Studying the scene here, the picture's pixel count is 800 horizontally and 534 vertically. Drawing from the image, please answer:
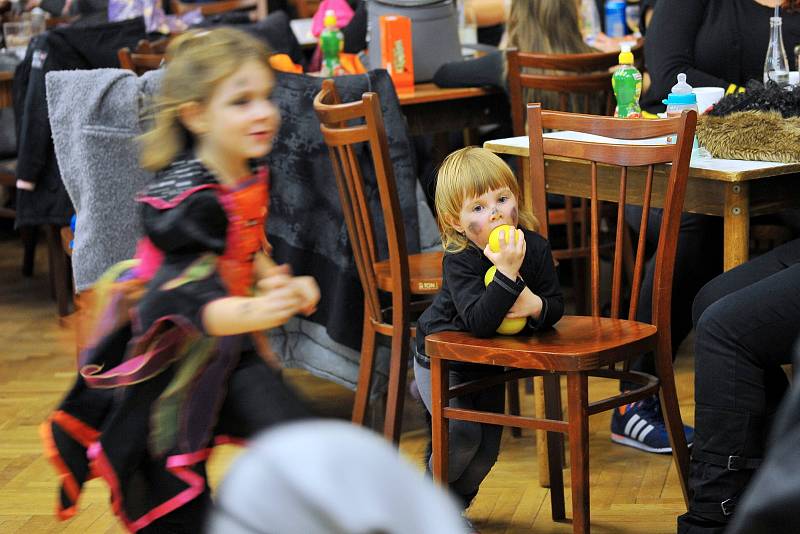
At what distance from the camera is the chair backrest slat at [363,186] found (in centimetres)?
251

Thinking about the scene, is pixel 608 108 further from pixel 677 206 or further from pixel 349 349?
pixel 677 206

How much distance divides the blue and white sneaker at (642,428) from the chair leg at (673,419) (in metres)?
0.50

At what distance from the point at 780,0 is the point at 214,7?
306cm

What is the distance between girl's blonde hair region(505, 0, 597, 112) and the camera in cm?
358

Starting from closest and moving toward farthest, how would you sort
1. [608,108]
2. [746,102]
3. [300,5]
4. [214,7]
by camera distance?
[746,102] → [608,108] → [214,7] → [300,5]

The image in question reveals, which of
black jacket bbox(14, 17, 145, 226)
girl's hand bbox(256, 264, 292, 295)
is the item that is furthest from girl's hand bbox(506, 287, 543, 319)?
black jacket bbox(14, 17, 145, 226)

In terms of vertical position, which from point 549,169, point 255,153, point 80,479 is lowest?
point 80,479

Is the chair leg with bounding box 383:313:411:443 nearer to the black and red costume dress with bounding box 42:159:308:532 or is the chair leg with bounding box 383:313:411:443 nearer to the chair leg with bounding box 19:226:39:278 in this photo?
the black and red costume dress with bounding box 42:159:308:532

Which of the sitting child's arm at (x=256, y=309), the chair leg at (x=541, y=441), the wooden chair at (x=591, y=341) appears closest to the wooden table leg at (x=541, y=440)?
the chair leg at (x=541, y=441)

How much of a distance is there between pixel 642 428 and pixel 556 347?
2.77 feet

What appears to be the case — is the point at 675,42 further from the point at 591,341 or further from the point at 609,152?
the point at 591,341

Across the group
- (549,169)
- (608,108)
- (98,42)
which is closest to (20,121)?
(98,42)

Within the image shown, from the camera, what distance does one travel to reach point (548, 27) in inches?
142

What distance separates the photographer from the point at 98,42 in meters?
4.01
